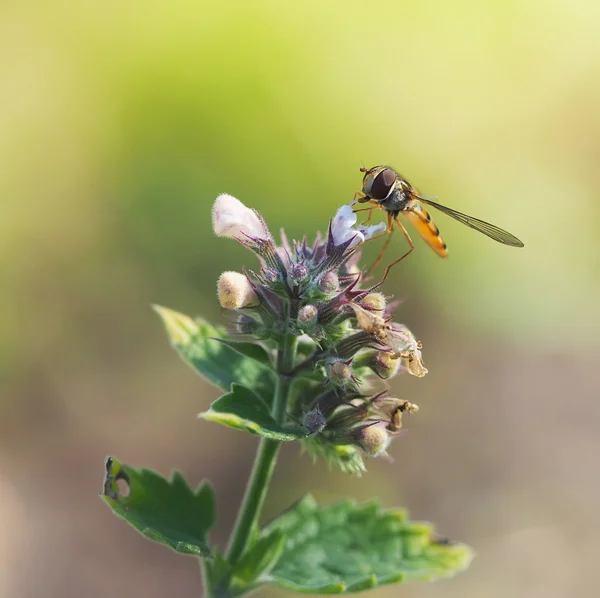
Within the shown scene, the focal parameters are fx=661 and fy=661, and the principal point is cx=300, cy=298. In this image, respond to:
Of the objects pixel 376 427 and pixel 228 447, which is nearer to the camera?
pixel 376 427

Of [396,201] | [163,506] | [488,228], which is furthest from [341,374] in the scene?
[488,228]

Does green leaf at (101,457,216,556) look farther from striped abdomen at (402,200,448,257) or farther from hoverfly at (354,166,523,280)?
striped abdomen at (402,200,448,257)

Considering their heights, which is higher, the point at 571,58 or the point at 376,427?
the point at 571,58

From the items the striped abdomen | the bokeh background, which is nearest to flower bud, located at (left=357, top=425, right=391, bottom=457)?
the striped abdomen

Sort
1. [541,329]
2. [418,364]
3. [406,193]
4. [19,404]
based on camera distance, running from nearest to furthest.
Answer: [418,364], [406,193], [19,404], [541,329]

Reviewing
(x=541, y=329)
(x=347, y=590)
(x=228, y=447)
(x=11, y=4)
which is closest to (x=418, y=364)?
(x=347, y=590)

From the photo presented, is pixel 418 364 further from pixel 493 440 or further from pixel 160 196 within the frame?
pixel 160 196

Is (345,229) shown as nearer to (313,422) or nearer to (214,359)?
(313,422)

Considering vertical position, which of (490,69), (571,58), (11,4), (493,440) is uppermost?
(571,58)
